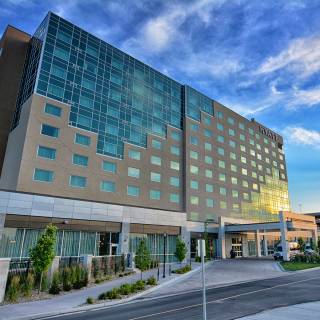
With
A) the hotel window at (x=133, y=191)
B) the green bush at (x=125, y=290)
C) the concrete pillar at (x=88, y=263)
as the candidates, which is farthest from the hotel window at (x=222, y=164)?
the green bush at (x=125, y=290)

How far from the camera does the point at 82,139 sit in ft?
141

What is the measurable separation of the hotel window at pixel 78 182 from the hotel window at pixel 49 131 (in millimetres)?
6296

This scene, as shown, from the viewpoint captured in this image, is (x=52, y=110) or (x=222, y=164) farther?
(x=222, y=164)

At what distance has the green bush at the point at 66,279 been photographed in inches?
926

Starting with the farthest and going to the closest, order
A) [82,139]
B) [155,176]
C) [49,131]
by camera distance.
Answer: [155,176] < [82,139] < [49,131]

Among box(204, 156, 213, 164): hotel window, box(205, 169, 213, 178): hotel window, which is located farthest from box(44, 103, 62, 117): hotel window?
box(205, 169, 213, 178): hotel window

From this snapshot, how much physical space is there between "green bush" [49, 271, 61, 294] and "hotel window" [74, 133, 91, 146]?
2210cm

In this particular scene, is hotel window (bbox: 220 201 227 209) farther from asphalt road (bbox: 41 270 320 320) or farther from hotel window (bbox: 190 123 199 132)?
asphalt road (bbox: 41 270 320 320)

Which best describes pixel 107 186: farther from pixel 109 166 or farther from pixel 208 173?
pixel 208 173

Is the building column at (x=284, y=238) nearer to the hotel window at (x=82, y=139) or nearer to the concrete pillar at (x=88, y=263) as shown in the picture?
the concrete pillar at (x=88, y=263)

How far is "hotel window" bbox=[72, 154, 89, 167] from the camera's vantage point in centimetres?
4159

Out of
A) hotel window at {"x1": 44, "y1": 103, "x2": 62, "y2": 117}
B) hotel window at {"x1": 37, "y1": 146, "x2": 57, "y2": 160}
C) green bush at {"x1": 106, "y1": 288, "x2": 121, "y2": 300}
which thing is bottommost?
green bush at {"x1": 106, "y1": 288, "x2": 121, "y2": 300}

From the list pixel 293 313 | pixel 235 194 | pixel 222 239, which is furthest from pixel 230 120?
pixel 293 313

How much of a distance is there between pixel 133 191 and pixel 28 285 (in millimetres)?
27059
